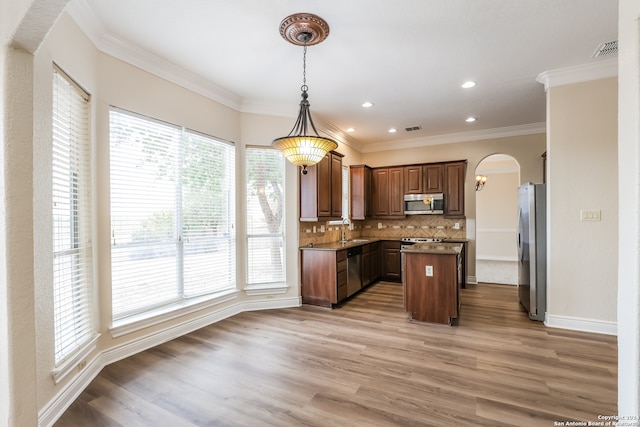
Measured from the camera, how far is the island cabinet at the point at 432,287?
12.1 feet

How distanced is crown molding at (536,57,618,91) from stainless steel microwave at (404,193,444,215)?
8.87 feet

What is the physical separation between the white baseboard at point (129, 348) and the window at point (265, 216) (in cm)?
37

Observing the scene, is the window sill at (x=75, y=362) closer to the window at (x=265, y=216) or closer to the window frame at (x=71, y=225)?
the window frame at (x=71, y=225)

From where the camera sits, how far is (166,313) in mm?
3270

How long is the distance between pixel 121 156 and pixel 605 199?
17.6 ft

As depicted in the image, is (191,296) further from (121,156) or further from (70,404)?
(121,156)

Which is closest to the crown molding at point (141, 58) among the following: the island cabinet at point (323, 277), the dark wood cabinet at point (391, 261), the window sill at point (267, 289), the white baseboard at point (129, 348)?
the island cabinet at point (323, 277)

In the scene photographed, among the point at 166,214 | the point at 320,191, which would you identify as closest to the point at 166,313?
the point at 166,214

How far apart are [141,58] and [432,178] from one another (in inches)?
208

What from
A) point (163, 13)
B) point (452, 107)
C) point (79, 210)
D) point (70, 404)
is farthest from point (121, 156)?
point (452, 107)

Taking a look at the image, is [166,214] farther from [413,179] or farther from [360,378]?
[413,179]

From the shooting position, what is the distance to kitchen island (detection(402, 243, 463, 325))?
3.70 meters

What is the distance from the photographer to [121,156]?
2.91 metres

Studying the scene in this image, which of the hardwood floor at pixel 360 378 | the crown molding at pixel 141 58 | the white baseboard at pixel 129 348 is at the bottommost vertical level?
the hardwood floor at pixel 360 378
